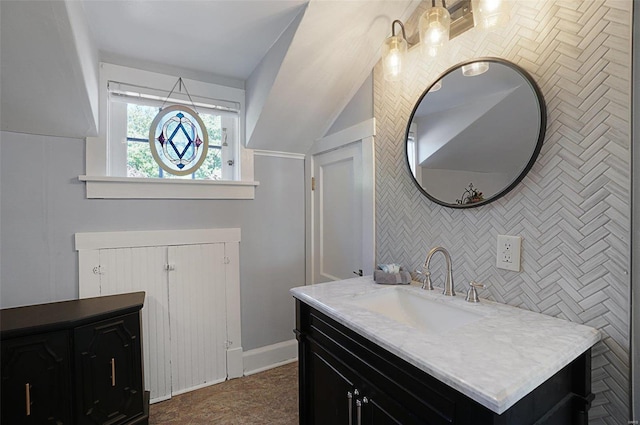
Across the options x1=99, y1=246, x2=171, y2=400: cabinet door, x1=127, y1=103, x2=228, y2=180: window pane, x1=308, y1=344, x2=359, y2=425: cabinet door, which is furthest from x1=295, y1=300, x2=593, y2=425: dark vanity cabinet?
x1=127, y1=103, x2=228, y2=180: window pane

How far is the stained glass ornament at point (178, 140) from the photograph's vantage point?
187cm

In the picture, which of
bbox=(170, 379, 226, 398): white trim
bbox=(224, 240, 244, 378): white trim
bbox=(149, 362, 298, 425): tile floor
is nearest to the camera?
bbox=(149, 362, 298, 425): tile floor

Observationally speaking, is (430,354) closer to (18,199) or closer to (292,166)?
(292,166)

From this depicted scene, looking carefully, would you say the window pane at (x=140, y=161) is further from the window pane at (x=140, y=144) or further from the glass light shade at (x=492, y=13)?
the glass light shade at (x=492, y=13)

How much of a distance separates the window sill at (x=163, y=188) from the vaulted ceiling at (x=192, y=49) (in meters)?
0.30

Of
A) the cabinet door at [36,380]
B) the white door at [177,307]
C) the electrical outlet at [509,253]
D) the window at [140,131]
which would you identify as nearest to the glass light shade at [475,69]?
the electrical outlet at [509,253]

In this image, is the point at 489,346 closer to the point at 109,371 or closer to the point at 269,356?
the point at 109,371

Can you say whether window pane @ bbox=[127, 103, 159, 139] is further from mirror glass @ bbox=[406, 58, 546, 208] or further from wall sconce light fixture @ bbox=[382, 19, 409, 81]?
mirror glass @ bbox=[406, 58, 546, 208]


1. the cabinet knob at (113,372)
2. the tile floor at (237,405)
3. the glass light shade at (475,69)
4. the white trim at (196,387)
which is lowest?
the tile floor at (237,405)

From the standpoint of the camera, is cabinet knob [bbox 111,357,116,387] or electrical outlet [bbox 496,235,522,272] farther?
cabinet knob [bbox 111,357,116,387]

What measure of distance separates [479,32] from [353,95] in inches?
32.6

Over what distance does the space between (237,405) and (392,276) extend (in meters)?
1.31

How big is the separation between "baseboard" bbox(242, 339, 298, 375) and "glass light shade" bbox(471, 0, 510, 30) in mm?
2335

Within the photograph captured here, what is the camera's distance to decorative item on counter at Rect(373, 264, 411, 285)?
141cm
